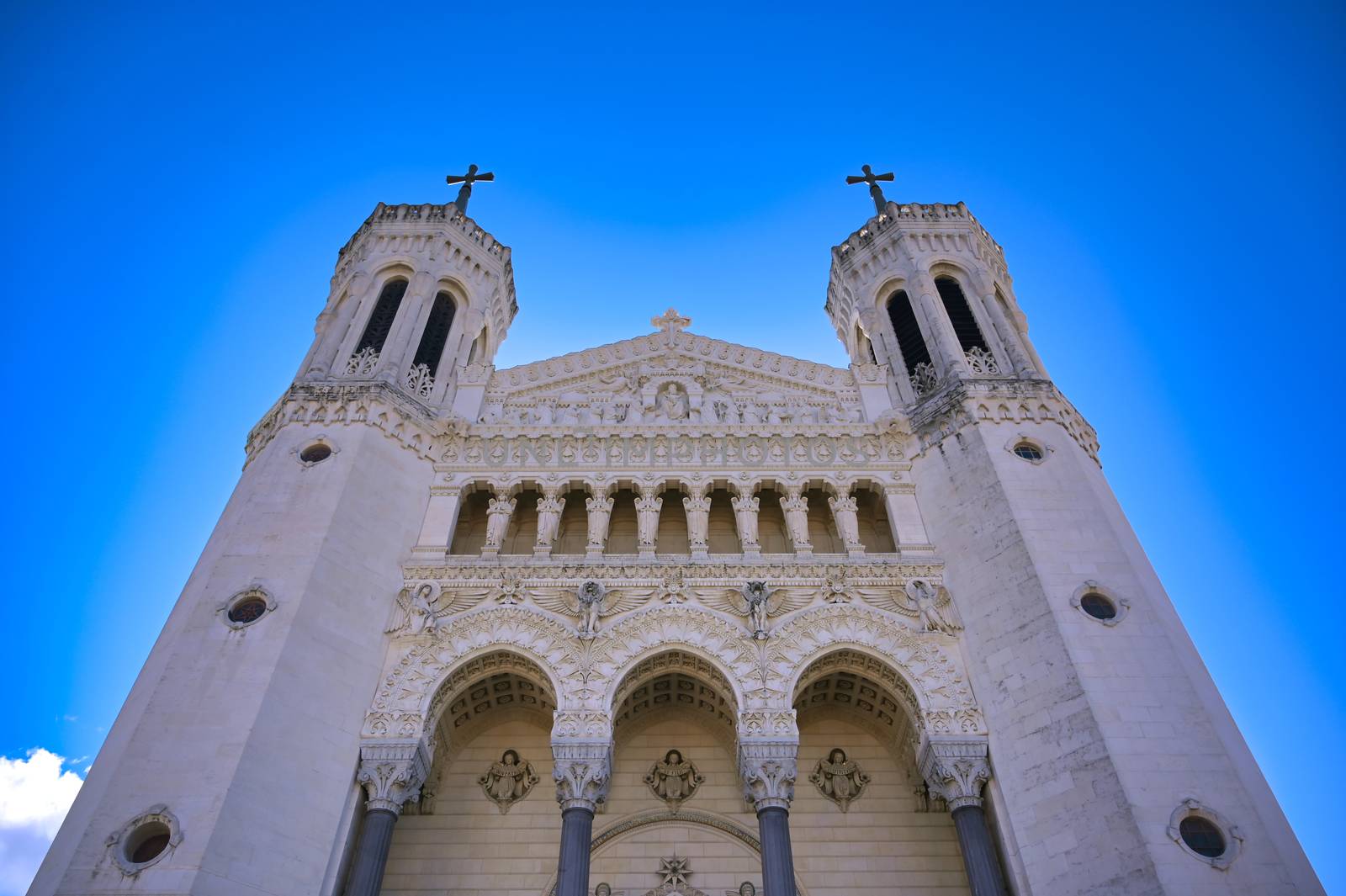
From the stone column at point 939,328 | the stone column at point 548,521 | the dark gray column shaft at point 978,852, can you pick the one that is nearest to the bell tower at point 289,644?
the stone column at point 548,521

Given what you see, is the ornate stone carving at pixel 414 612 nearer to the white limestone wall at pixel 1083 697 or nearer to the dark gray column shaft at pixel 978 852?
the dark gray column shaft at pixel 978 852

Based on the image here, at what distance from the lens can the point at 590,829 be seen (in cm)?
1532

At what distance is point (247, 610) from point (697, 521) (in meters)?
8.97

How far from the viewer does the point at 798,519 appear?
19484 mm

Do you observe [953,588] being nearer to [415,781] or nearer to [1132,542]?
[1132,542]

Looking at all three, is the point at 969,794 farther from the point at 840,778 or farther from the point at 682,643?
the point at 682,643

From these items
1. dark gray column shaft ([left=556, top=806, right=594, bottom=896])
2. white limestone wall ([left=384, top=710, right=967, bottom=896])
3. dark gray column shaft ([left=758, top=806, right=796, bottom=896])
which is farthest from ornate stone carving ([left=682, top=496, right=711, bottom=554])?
dark gray column shaft ([left=556, top=806, right=594, bottom=896])

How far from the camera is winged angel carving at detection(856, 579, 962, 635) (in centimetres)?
1716

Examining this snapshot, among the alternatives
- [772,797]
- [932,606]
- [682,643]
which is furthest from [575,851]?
[932,606]

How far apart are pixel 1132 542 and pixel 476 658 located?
521 inches

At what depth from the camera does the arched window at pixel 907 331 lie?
76.7 feet

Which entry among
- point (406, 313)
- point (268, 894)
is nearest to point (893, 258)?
point (406, 313)

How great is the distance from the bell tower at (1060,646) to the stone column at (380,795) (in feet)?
32.4

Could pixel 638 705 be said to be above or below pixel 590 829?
above
